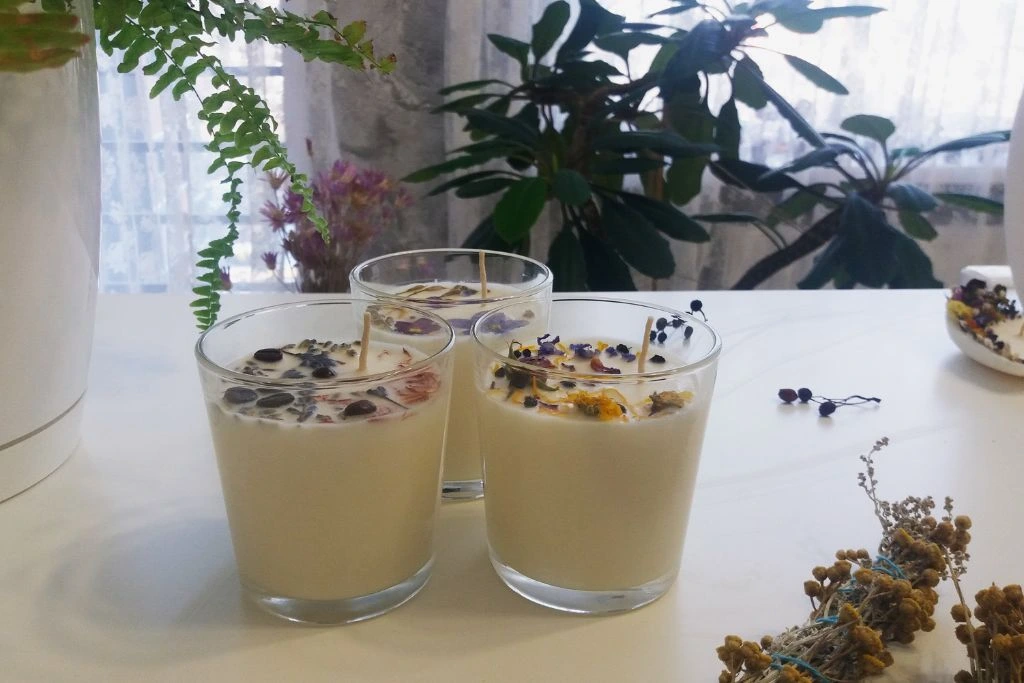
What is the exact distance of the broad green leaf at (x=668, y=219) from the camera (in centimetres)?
155

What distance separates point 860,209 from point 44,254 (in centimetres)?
148

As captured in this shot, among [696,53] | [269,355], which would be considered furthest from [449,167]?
[269,355]

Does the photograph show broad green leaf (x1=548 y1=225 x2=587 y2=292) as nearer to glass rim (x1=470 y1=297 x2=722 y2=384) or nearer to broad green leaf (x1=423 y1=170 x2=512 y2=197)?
broad green leaf (x1=423 y1=170 x2=512 y2=197)

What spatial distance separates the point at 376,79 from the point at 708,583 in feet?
4.82

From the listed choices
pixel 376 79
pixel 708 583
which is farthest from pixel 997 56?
pixel 708 583

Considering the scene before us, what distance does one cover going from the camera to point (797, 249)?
1749mm

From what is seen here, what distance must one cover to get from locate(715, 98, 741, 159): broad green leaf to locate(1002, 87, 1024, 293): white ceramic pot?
0.94m

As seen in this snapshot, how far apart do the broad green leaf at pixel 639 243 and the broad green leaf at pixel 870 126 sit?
1.61 ft

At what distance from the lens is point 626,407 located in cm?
43

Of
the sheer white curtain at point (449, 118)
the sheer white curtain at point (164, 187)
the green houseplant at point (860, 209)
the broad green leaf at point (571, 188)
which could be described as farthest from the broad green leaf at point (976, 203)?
the sheer white curtain at point (164, 187)

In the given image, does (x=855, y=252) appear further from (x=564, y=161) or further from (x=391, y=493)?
Result: (x=391, y=493)

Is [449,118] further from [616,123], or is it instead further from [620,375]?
[620,375]

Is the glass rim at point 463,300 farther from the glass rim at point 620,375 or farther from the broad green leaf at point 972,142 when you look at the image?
the broad green leaf at point 972,142

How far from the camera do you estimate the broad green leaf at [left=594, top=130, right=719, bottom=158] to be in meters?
1.49
